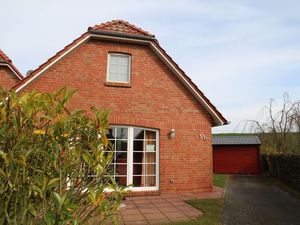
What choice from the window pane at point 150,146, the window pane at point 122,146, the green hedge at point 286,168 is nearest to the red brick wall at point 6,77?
the window pane at point 122,146

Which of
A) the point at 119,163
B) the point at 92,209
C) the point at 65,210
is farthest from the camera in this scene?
the point at 119,163

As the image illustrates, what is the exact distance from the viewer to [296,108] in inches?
909

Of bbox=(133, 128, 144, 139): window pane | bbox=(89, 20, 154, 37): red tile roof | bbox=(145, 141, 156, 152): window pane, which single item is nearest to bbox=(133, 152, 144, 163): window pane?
bbox=(145, 141, 156, 152): window pane

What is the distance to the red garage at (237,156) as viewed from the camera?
81.3 ft

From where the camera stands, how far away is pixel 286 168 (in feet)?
55.2

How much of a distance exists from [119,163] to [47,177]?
8.82m

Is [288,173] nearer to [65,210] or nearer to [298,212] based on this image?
[298,212]

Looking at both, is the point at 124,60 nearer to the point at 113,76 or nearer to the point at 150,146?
the point at 113,76

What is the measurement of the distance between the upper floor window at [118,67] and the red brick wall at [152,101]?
241 mm

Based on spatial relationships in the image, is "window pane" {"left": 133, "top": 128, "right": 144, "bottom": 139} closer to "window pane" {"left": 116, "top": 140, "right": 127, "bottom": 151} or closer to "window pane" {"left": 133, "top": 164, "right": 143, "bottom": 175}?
"window pane" {"left": 116, "top": 140, "right": 127, "bottom": 151}

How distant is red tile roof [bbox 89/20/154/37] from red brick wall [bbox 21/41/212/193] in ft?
1.99

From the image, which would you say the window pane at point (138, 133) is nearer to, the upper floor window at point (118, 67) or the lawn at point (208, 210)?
the upper floor window at point (118, 67)

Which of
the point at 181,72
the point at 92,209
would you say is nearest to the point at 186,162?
the point at 181,72

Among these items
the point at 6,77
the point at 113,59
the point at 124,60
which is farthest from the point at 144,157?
the point at 6,77
